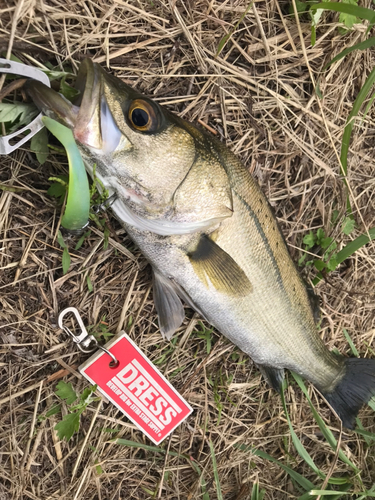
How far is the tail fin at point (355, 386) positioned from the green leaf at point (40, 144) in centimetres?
206

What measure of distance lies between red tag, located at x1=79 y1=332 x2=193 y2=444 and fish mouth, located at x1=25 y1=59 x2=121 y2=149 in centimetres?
103

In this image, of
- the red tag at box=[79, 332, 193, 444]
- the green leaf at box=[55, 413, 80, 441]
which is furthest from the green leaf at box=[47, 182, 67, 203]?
the green leaf at box=[55, 413, 80, 441]

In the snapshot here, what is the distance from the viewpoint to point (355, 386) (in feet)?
7.31

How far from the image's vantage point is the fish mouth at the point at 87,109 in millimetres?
1319

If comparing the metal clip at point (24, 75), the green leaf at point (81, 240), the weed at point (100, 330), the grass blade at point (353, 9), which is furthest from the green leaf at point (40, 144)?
the grass blade at point (353, 9)

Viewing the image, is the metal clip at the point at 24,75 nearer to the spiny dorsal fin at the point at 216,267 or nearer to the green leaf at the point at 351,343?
the spiny dorsal fin at the point at 216,267

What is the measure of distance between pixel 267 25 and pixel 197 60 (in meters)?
0.51

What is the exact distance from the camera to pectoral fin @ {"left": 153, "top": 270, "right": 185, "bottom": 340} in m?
1.94

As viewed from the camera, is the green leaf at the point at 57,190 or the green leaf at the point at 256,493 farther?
the green leaf at the point at 256,493

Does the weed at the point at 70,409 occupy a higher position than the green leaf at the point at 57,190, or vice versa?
the green leaf at the point at 57,190

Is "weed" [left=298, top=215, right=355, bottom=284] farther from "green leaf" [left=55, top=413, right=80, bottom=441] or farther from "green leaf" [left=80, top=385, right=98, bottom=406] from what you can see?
"green leaf" [left=55, top=413, right=80, bottom=441]

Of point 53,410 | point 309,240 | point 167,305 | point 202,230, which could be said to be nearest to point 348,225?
point 309,240

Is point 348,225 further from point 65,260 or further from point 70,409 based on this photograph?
point 70,409

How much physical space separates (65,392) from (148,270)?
729 mm
